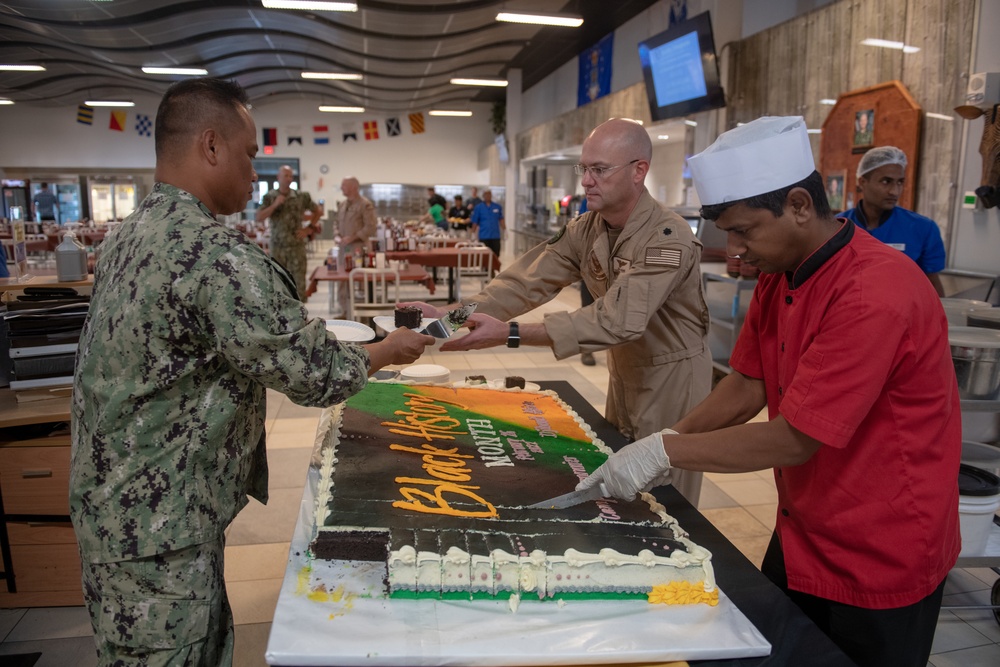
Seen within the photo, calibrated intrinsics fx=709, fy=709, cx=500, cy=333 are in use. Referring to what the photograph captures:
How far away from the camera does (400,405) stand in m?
2.16

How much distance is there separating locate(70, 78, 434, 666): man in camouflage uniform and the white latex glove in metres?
0.55

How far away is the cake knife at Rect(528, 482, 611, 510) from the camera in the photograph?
1486 millimetres

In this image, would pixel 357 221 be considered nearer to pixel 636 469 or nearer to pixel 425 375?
pixel 425 375

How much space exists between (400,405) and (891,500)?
1.34 m

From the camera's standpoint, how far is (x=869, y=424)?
4.23ft

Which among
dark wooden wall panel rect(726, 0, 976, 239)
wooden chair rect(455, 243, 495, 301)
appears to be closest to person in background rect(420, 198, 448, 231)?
wooden chair rect(455, 243, 495, 301)

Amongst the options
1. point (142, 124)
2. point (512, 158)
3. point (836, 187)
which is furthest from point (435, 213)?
point (836, 187)

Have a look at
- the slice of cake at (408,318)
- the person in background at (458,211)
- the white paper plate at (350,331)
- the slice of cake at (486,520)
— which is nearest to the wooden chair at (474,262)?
the white paper plate at (350,331)

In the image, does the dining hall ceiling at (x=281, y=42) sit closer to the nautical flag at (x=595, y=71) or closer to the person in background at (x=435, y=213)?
the nautical flag at (x=595, y=71)

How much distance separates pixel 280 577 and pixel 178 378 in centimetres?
187

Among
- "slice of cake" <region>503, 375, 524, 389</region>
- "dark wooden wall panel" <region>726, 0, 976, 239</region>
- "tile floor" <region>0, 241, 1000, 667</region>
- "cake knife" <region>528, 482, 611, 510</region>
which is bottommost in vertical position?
"tile floor" <region>0, 241, 1000, 667</region>

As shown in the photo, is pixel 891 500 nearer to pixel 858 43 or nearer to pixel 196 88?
pixel 196 88

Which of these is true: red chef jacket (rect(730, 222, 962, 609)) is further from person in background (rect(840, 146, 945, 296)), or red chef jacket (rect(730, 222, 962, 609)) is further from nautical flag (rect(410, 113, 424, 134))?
nautical flag (rect(410, 113, 424, 134))

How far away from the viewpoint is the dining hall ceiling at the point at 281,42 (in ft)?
32.1
